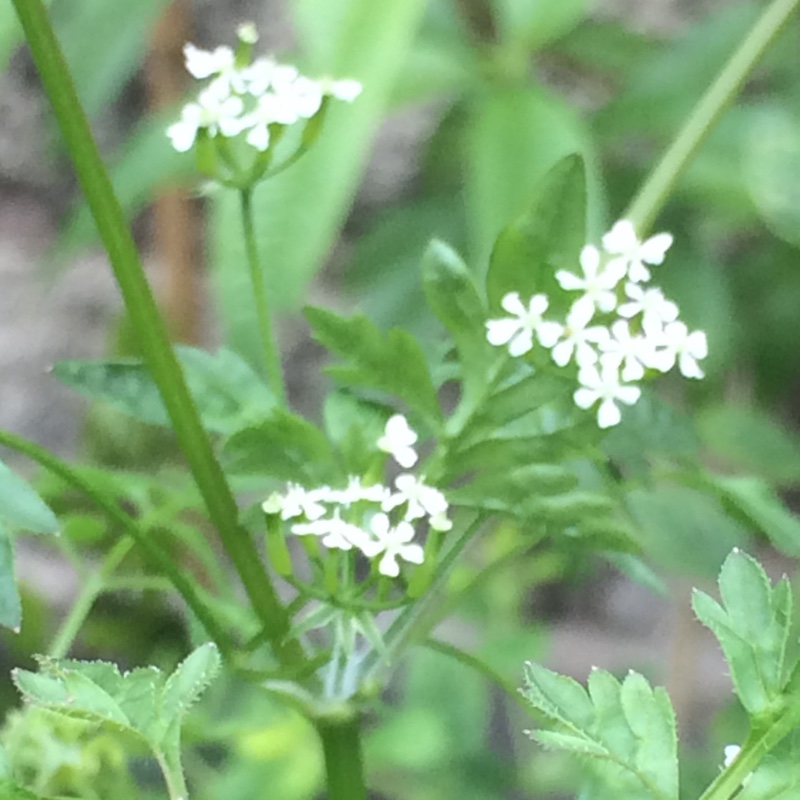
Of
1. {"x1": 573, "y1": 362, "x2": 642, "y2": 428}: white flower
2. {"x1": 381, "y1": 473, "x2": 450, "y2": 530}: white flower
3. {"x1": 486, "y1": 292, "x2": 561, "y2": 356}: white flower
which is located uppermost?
{"x1": 486, "y1": 292, "x2": 561, "y2": 356}: white flower

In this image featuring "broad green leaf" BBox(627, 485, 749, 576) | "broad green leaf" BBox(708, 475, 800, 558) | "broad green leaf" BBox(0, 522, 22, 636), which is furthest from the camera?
"broad green leaf" BBox(627, 485, 749, 576)

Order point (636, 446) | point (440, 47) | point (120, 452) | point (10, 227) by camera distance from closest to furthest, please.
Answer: point (636, 446) < point (440, 47) < point (120, 452) < point (10, 227)

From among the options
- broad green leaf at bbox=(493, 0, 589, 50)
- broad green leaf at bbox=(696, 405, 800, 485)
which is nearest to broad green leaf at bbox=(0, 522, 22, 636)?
broad green leaf at bbox=(493, 0, 589, 50)

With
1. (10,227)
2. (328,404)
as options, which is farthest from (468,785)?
(10,227)

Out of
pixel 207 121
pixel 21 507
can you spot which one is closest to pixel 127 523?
pixel 21 507

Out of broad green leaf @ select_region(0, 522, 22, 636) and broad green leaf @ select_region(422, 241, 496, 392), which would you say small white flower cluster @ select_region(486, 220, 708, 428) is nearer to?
broad green leaf @ select_region(422, 241, 496, 392)

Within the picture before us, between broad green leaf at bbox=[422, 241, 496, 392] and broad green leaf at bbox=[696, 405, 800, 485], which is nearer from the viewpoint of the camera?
broad green leaf at bbox=[422, 241, 496, 392]

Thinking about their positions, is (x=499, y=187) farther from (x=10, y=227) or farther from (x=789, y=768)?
(x=10, y=227)
